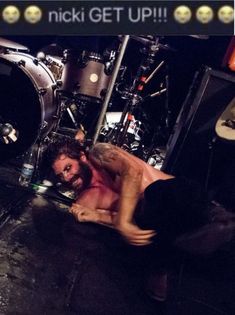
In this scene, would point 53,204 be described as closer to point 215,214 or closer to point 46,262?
point 46,262

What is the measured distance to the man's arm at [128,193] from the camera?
8.32 feet

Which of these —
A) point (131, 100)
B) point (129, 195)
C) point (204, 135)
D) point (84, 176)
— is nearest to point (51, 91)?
point (131, 100)

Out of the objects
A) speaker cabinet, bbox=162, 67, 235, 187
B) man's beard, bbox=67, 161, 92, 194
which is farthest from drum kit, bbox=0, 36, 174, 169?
man's beard, bbox=67, 161, 92, 194

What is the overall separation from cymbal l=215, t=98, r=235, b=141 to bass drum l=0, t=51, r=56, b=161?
6.94ft

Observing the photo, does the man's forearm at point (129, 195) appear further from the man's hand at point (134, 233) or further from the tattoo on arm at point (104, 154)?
the tattoo on arm at point (104, 154)

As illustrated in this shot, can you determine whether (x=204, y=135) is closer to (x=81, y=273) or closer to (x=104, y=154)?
(x=104, y=154)

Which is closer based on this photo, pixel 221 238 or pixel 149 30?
pixel 149 30

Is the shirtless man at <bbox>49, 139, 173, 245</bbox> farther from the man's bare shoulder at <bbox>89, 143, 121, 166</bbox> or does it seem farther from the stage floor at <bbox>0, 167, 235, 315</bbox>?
the stage floor at <bbox>0, 167, 235, 315</bbox>

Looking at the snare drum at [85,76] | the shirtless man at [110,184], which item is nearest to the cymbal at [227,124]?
the shirtless man at [110,184]

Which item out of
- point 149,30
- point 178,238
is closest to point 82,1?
point 149,30

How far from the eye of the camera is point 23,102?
13.9 ft

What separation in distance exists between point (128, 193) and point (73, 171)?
0.83m

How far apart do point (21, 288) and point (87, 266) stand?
0.63m

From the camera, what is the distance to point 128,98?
5.04 metres
